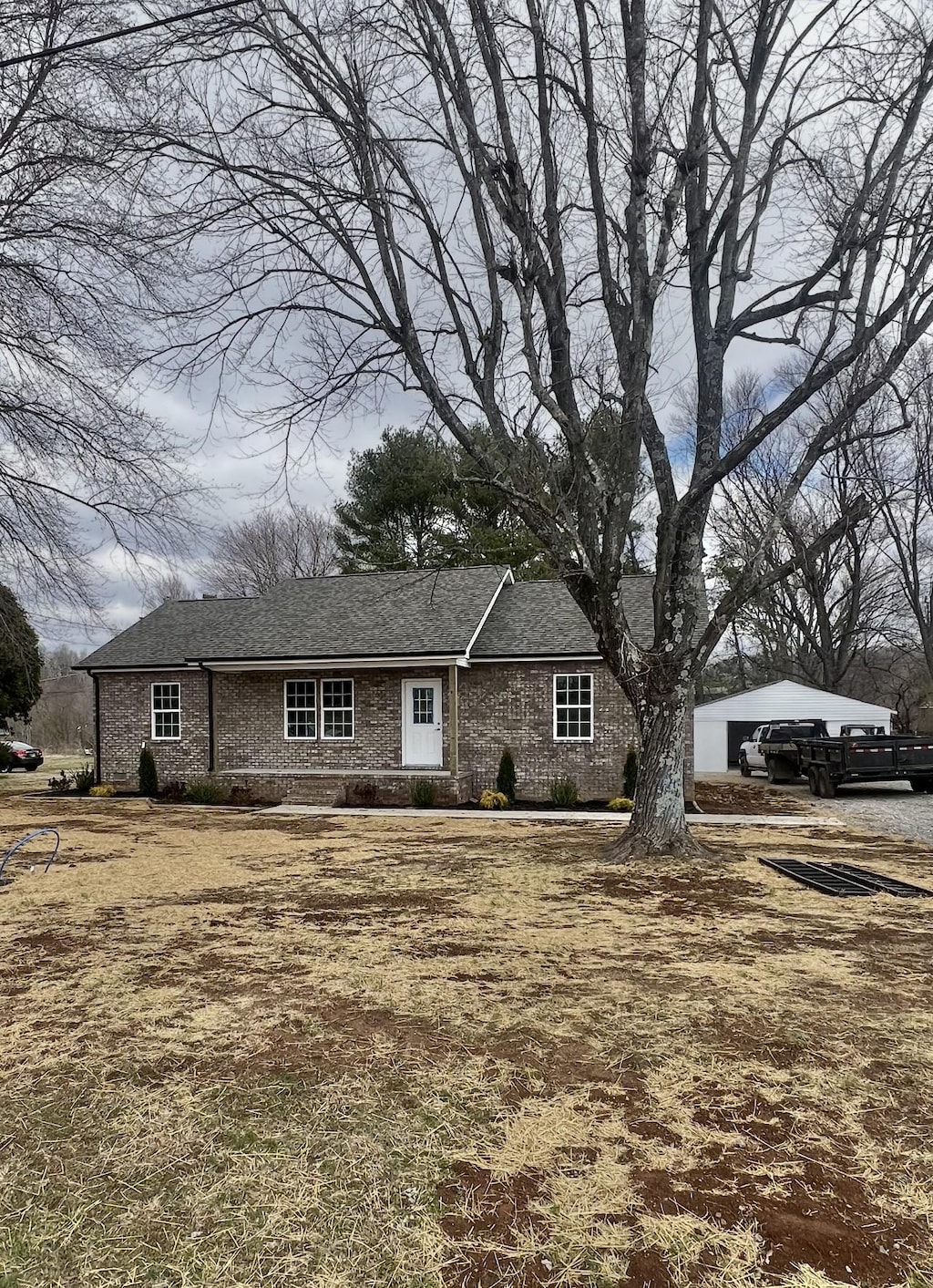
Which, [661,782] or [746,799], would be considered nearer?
[661,782]

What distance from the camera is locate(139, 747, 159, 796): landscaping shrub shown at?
16766 mm

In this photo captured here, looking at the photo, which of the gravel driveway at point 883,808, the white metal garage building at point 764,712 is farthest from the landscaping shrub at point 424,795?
the white metal garage building at point 764,712

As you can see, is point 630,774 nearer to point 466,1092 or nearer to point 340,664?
point 340,664

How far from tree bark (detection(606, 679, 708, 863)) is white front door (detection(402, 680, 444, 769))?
7096mm

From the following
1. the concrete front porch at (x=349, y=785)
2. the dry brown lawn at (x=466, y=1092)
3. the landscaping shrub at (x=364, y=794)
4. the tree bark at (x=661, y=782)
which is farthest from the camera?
the landscaping shrub at (x=364, y=794)

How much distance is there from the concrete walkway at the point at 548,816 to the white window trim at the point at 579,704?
1.62 metres

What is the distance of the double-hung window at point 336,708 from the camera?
16312 mm

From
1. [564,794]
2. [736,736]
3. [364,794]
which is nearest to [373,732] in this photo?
[364,794]

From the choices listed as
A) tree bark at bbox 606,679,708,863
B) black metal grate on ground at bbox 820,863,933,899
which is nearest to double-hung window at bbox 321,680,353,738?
tree bark at bbox 606,679,708,863

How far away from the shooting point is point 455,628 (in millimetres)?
15734

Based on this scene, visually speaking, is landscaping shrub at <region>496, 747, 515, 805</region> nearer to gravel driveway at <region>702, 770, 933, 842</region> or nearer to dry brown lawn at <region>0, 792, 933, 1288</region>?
gravel driveway at <region>702, 770, 933, 842</region>

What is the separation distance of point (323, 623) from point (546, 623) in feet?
16.5

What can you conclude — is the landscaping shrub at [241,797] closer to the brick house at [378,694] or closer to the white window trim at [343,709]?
the brick house at [378,694]

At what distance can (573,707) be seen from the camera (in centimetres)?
1507
